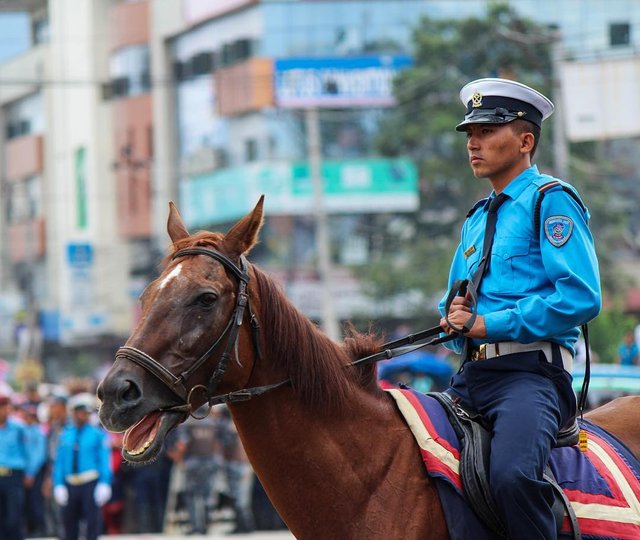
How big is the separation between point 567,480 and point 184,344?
1.65m

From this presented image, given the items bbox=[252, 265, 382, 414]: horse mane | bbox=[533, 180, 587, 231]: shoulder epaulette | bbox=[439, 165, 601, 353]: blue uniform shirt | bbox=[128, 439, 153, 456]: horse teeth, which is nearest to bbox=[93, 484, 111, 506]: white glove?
bbox=[252, 265, 382, 414]: horse mane

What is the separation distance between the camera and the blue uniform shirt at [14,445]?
15094 millimetres

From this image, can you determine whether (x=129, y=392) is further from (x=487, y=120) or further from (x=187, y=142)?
(x=187, y=142)

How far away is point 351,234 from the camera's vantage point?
43906 millimetres

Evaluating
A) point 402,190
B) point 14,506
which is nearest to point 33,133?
point 402,190

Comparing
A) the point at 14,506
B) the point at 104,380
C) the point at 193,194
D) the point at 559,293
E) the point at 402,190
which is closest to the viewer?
the point at 104,380

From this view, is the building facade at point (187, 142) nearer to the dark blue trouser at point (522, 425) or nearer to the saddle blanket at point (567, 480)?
the saddle blanket at point (567, 480)

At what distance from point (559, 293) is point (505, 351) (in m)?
0.39

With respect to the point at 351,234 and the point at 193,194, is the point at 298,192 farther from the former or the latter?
the point at 193,194

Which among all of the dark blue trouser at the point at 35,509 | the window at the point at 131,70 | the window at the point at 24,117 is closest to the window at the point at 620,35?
the dark blue trouser at the point at 35,509

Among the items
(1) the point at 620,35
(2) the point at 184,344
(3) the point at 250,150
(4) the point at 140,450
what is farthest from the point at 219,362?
(3) the point at 250,150

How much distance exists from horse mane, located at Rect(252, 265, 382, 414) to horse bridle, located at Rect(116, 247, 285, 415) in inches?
3.1

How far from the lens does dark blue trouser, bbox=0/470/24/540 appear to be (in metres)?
14.9

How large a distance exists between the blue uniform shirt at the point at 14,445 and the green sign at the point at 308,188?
23.1 metres
